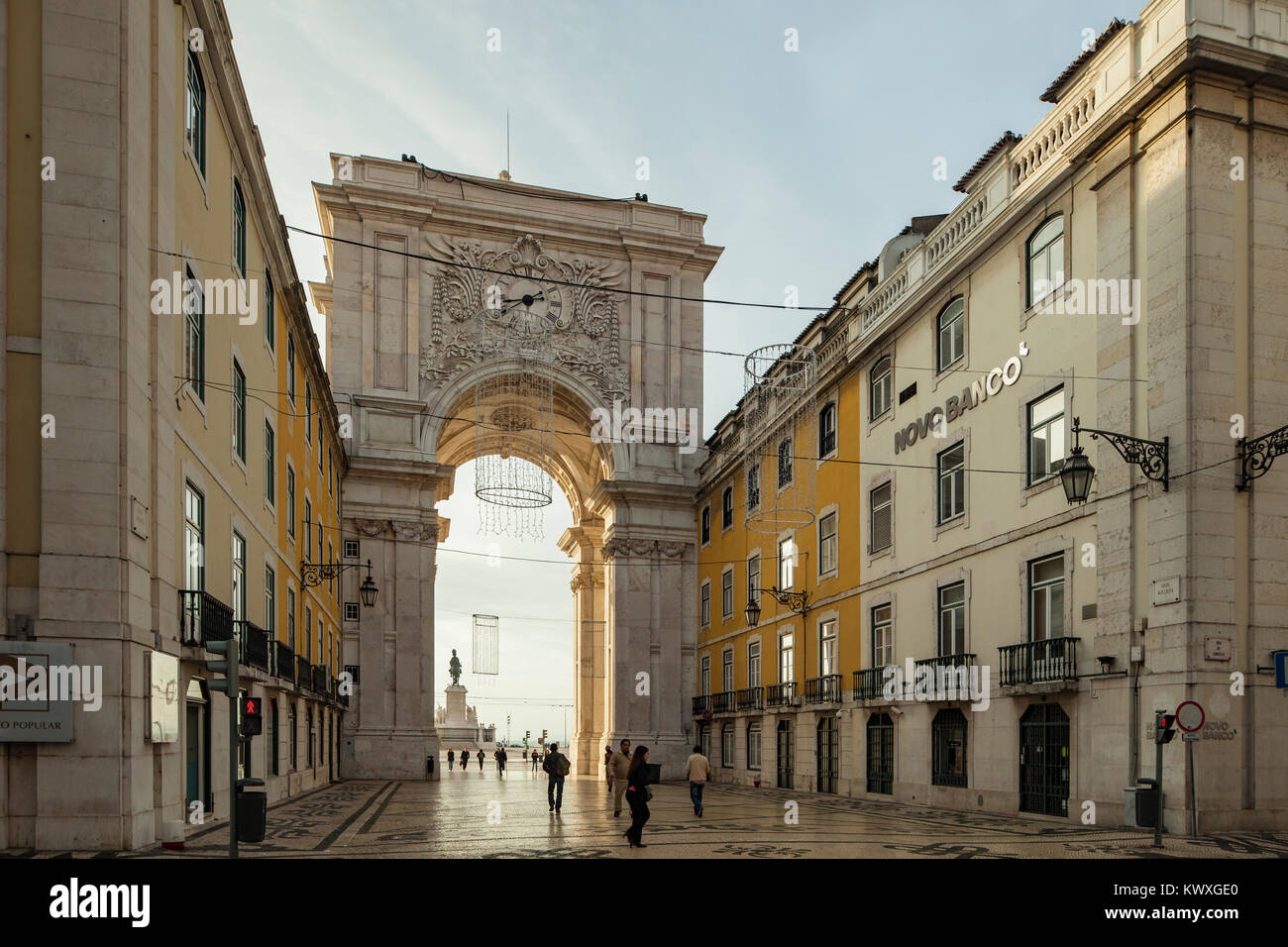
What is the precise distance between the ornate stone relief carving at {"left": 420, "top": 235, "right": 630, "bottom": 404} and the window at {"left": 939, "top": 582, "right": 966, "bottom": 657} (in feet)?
78.3

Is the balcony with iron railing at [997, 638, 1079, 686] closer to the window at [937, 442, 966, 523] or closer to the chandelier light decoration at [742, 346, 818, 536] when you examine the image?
the window at [937, 442, 966, 523]

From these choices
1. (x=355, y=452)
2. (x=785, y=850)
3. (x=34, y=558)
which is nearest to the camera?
(x=34, y=558)

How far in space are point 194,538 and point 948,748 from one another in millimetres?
15649

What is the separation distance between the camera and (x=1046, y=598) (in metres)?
20.8

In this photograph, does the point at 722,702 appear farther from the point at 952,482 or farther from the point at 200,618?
the point at 200,618

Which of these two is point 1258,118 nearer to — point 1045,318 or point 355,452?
point 1045,318

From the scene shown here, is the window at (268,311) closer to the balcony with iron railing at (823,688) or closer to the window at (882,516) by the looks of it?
Result: the window at (882,516)

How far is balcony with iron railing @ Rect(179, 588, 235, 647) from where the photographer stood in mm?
15344

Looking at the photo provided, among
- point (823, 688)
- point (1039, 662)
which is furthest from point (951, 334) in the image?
point (823, 688)

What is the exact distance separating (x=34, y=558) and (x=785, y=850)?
31.7 feet

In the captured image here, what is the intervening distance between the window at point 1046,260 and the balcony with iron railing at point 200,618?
15435 millimetres

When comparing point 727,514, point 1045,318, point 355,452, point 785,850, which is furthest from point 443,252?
point 785,850

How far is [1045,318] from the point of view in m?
21.2

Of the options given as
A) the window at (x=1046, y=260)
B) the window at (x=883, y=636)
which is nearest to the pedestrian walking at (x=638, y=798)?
the window at (x=1046, y=260)
